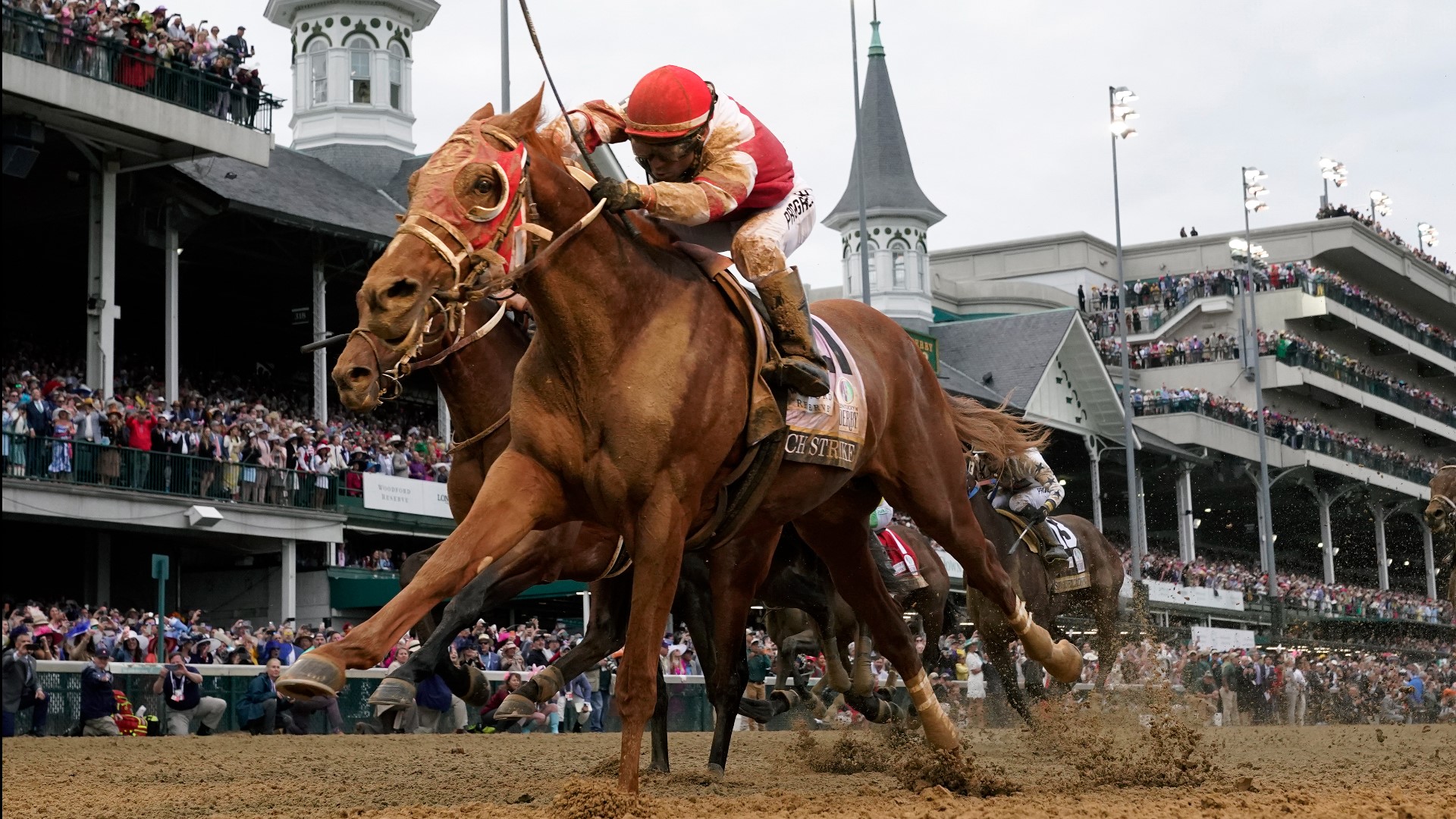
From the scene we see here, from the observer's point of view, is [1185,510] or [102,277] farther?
[1185,510]

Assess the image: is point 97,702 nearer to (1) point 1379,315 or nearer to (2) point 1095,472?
(2) point 1095,472

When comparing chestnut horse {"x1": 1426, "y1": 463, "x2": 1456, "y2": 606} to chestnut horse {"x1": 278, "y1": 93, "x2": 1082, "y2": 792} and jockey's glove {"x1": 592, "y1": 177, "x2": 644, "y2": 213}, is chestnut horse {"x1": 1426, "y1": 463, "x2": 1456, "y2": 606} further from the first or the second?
jockey's glove {"x1": 592, "y1": 177, "x2": 644, "y2": 213}

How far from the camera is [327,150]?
1416 inches

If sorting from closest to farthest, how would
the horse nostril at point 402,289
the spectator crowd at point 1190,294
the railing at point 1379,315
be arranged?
1. the horse nostril at point 402,289
2. the spectator crowd at point 1190,294
3. the railing at point 1379,315

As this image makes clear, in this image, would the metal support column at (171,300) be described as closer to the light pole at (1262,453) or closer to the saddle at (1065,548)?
the saddle at (1065,548)

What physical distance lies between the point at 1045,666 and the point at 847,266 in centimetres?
4803

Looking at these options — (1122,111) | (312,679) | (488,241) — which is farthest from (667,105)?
(1122,111)

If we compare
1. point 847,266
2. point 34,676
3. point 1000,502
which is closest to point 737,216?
point 1000,502

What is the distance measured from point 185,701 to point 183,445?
644 cm

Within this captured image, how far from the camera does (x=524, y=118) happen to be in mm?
5684

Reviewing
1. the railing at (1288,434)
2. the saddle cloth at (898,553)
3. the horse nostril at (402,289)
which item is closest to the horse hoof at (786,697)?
the saddle cloth at (898,553)

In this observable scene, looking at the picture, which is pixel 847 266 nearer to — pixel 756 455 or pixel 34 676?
pixel 34 676

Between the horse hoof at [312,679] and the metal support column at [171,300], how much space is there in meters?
18.5

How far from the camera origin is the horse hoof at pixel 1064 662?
8.14 metres
